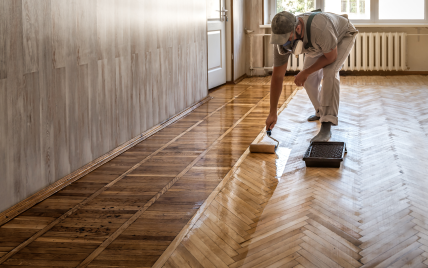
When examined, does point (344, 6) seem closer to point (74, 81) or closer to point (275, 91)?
point (275, 91)

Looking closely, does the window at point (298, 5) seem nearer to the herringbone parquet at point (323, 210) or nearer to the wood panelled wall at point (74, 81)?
the wood panelled wall at point (74, 81)

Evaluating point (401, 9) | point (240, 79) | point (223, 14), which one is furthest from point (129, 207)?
point (401, 9)

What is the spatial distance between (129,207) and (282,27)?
1365 mm

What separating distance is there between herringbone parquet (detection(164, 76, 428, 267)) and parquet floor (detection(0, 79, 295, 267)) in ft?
0.46

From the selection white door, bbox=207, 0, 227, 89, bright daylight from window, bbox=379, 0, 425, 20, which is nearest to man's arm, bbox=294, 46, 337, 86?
white door, bbox=207, 0, 227, 89

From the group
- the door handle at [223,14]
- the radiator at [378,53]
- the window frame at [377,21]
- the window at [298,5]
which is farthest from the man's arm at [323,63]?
the window at [298,5]

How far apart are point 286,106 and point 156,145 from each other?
74.7 inches

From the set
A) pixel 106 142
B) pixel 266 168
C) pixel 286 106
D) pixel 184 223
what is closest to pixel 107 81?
pixel 106 142

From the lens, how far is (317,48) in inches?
124

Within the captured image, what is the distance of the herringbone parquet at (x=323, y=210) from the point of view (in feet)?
5.64

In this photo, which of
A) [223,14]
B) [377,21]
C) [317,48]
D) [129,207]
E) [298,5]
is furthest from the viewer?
[298,5]

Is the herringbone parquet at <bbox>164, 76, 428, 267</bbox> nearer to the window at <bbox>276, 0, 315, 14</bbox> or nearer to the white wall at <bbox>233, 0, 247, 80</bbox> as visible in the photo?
the white wall at <bbox>233, 0, 247, 80</bbox>

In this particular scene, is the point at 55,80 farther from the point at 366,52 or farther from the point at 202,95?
the point at 366,52

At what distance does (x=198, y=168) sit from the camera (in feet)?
9.47
